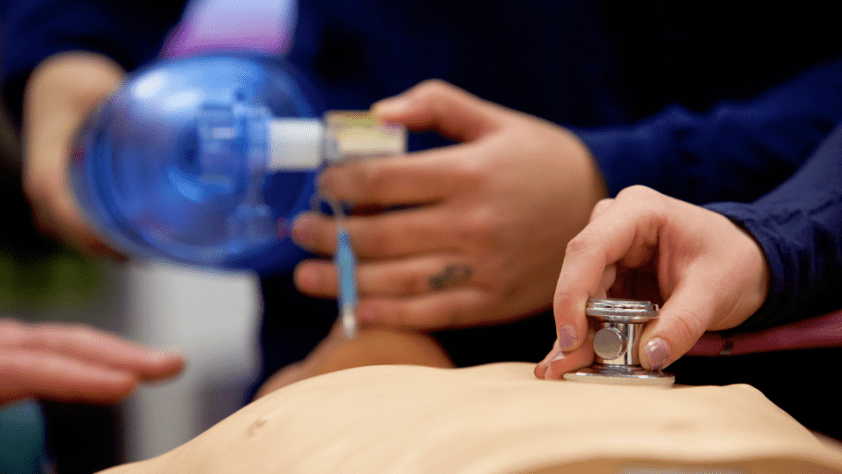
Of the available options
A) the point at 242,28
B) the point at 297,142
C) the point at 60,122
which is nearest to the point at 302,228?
the point at 297,142

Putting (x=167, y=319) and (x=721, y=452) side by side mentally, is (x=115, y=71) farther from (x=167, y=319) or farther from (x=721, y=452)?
(x=721, y=452)

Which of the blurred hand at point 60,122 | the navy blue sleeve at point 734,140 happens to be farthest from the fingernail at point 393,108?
the blurred hand at point 60,122

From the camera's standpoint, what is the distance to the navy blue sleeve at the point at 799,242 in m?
0.23

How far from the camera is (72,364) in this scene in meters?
0.41

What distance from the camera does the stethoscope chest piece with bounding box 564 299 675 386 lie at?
0.65ft

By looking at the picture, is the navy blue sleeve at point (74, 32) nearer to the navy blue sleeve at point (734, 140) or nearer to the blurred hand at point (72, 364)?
the blurred hand at point (72, 364)

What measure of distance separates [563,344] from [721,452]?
7 centimetres

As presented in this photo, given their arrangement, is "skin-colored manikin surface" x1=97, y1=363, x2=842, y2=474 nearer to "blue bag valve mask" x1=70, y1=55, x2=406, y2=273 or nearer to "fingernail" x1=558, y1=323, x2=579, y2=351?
"fingernail" x1=558, y1=323, x2=579, y2=351

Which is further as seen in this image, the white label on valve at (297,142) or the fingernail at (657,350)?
the white label on valve at (297,142)

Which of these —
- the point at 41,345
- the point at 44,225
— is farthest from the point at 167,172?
the point at 44,225

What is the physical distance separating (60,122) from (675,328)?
78 centimetres

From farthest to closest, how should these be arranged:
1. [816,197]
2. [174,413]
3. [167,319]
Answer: [167,319]
[174,413]
[816,197]

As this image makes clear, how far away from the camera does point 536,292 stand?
0.34 metres

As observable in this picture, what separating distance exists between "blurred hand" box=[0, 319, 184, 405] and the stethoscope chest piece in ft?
1.08
